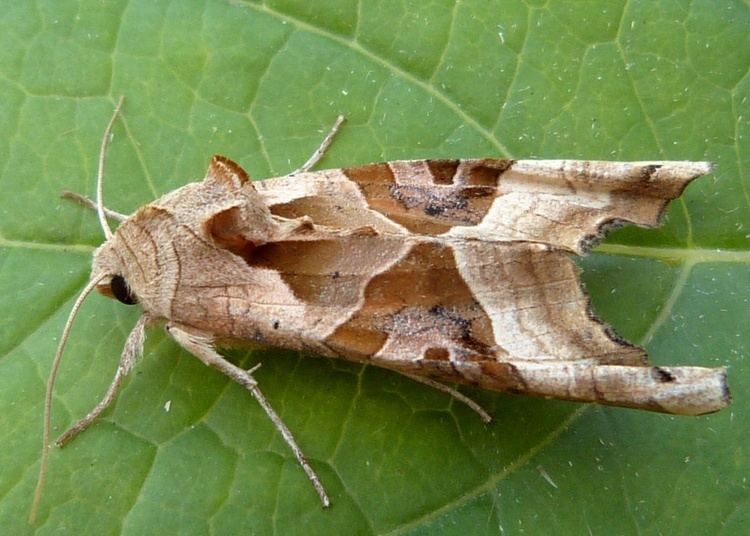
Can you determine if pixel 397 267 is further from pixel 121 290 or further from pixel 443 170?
pixel 121 290

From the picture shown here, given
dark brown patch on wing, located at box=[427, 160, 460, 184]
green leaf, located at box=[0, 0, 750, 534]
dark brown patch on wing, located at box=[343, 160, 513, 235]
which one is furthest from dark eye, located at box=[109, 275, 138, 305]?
dark brown patch on wing, located at box=[427, 160, 460, 184]

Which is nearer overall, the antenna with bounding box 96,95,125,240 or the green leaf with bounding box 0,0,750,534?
the green leaf with bounding box 0,0,750,534

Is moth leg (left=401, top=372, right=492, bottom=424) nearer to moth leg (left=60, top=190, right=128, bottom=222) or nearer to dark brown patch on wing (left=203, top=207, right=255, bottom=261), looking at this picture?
dark brown patch on wing (left=203, top=207, right=255, bottom=261)

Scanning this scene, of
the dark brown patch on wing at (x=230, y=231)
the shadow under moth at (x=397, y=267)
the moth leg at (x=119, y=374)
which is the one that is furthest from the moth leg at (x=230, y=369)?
the dark brown patch on wing at (x=230, y=231)

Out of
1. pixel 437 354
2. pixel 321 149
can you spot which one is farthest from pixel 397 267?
pixel 321 149

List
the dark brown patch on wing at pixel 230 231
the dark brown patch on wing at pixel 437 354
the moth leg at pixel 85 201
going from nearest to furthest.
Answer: the dark brown patch on wing at pixel 437 354
the dark brown patch on wing at pixel 230 231
the moth leg at pixel 85 201

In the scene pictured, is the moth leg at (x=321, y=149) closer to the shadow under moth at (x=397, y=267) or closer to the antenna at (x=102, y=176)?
the shadow under moth at (x=397, y=267)

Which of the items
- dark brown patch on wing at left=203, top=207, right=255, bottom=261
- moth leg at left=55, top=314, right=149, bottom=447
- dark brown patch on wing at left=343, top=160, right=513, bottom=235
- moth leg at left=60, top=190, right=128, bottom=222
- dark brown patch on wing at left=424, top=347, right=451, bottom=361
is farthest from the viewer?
moth leg at left=60, top=190, right=128, bottom=222
